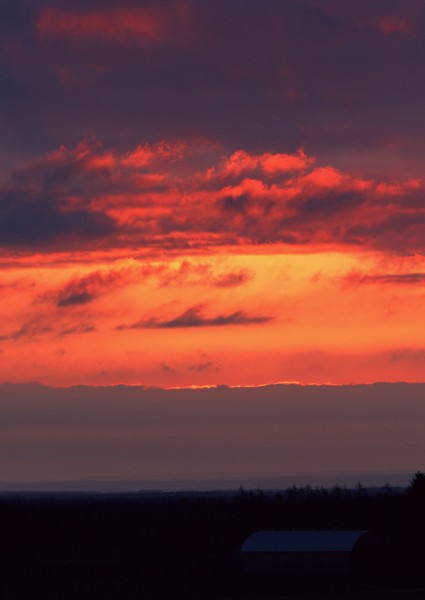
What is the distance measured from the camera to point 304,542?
145 ft

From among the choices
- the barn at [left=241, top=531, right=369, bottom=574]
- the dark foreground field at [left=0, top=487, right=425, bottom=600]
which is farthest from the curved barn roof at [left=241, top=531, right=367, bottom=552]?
the dark foreground field at [left=0, top=487, right=425, bottom=600]

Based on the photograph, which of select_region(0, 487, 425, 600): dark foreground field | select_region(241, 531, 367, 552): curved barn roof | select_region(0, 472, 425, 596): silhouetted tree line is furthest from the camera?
select_region(0, 472, 425, 596): silhouetted tree line

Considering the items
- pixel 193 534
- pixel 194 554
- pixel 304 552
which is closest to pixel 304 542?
pixel 304 552

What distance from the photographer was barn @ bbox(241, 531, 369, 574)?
43250 millimetres

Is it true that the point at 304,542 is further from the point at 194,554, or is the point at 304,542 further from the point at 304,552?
the point at 194,554

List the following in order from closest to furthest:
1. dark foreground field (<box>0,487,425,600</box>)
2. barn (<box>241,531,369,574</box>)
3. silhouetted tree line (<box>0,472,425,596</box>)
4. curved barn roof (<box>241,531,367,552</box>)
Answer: dark foreground field (<box>0,487,425,600</box>) < barn (<box>241,531,369,574</box>) < curved barn roof (<box>241,531,367,552</box>) < silhouetted tree line (<box>0,472,425,596</box>)

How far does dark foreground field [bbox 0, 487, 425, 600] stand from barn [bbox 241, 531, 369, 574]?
47cm

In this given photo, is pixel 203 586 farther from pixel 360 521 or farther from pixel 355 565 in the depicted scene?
pixel 360 521

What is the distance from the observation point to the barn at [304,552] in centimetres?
4325

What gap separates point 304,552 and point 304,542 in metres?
0.61

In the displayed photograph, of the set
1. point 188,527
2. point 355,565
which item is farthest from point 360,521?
point 355,565

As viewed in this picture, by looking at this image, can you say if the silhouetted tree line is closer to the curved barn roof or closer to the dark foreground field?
the dark foreground field

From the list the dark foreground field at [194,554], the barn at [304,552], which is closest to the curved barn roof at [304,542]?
the barn at [304,552]

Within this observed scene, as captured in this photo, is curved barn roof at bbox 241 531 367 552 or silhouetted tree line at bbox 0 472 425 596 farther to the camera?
silhouetted tree line at bbox 0 472 425 596
